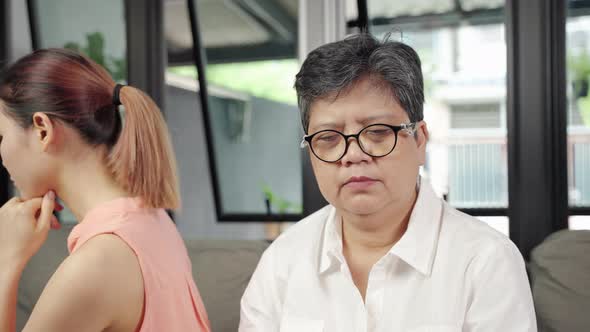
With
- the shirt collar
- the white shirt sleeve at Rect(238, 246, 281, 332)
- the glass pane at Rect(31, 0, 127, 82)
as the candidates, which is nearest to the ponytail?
the white shirt sleeve at Rect(238, 246, 281, 332)

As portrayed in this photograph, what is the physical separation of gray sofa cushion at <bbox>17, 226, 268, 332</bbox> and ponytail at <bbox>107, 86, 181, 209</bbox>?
61 cm

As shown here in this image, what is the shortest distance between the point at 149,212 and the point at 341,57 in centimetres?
54

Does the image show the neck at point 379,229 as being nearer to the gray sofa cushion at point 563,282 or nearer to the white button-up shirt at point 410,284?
the white button-up shirt at point 410,284

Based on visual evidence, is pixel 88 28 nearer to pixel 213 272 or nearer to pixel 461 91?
pixel 213 272

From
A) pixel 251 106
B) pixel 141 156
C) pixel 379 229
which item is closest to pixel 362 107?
pixel 379 229

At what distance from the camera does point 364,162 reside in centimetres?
113

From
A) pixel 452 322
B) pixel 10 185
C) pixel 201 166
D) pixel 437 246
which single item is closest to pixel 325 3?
pixel 437 246

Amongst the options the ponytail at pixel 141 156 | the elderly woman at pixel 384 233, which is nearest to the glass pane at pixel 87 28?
the ponytail at pixel 141 156

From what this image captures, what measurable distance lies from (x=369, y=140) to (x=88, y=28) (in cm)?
244

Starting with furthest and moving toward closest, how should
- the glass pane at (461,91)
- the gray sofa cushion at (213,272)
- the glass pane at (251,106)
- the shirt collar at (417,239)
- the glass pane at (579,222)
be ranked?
the glass pane at (251,106) < the glass pane at (461,91) < the glass pane at (579,222) < the gray sofa cushion at (213,272) < the shirt collar at (417,239)

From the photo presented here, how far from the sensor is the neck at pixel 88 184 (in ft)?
4.29

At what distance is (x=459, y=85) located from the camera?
260cm

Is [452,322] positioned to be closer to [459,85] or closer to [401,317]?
[401,317]

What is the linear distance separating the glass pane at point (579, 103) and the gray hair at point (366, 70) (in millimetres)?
1285
